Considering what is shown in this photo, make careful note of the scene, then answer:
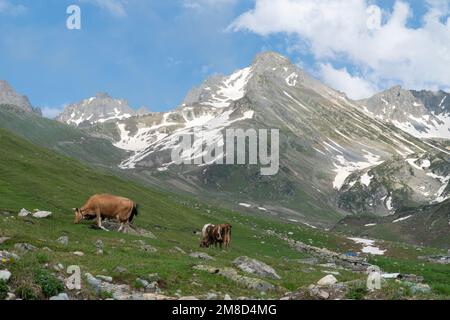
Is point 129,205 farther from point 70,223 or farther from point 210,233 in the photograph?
point 210,233

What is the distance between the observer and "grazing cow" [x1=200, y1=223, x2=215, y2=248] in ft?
159

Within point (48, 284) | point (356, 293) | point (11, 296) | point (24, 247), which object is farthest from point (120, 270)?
point (356, 293)

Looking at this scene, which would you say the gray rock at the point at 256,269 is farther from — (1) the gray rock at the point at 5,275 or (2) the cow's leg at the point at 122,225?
(1) the gray rock at the point at 5,275

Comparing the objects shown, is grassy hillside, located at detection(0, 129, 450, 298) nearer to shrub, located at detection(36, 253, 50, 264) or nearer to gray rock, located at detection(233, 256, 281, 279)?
Answer: shrub, located at detection(36, 253, 50, 264)

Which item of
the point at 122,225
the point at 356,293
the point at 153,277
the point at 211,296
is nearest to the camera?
the point at 356,293

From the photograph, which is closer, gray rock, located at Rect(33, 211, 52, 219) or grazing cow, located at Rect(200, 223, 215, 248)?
gray rock, located at Rect(33, 211, 52, 219)

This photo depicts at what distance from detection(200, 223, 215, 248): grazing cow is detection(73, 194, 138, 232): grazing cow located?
7988 millimetres

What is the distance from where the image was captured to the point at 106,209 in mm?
42469

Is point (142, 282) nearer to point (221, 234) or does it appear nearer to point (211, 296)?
point (211, 296)

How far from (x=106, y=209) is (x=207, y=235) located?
10.9m

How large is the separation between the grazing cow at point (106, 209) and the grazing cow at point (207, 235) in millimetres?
7988

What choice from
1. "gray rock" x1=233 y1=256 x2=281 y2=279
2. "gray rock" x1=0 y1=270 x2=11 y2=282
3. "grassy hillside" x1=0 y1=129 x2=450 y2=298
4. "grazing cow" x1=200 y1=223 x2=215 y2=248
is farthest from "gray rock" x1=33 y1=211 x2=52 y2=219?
"gray rock" x1=0 y1=270 x2=11 y2=282

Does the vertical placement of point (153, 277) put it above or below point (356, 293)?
above
